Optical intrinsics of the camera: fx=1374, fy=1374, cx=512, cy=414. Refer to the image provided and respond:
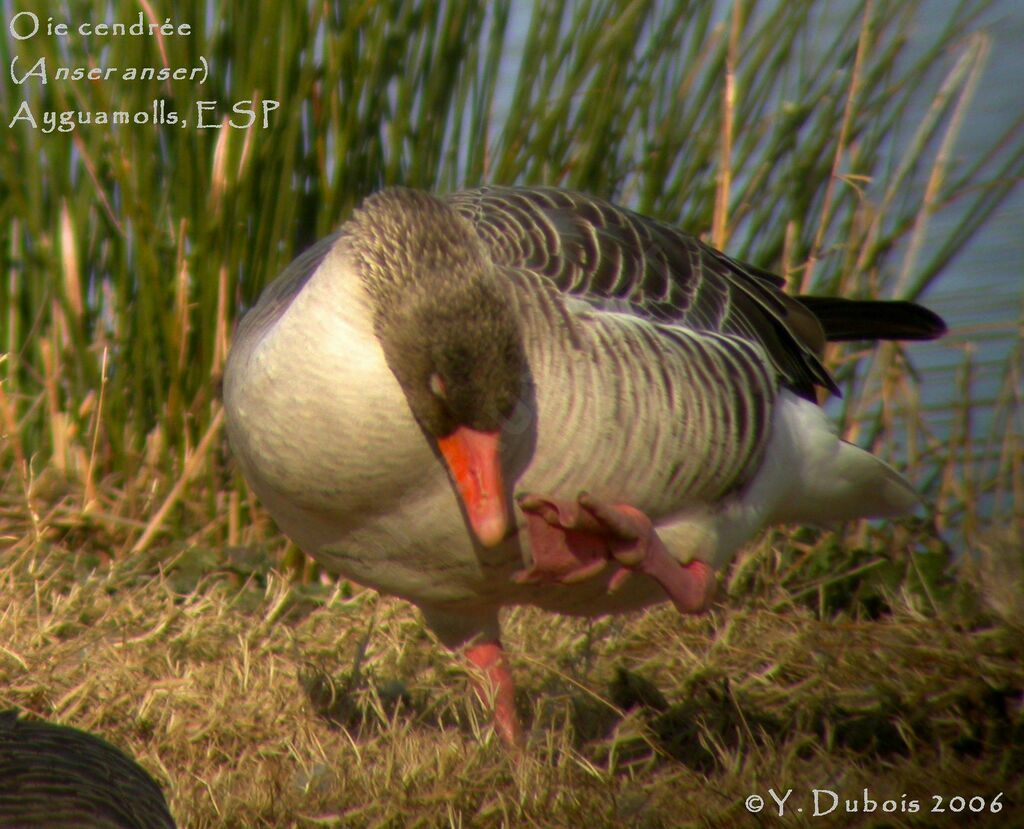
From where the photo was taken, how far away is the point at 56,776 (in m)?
2.15

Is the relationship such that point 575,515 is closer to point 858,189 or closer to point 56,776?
point 56,776

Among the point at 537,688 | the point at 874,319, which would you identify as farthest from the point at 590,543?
the point at 874,319

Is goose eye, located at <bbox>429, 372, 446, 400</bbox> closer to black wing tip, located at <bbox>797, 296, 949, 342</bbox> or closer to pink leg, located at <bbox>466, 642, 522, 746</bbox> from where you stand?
pink leg, located at <bbox>466, 642, 522, 746</bbox>

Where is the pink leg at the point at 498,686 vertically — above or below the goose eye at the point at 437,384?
below

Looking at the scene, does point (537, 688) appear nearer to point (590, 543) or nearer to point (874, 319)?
point (590, 543)

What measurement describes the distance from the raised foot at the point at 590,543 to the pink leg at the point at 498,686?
0.57 meters

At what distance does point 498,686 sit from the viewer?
331 centimetres

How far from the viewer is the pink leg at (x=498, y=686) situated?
10.6 ft

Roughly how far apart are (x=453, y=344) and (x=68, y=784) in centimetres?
100

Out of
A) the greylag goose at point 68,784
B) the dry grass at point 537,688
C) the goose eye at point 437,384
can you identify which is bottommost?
the dry grass at point 537,688

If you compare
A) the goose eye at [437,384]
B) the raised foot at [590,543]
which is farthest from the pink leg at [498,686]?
the goose eye at [437,384]

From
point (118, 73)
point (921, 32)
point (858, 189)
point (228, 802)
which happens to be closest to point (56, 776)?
point (228, 802)

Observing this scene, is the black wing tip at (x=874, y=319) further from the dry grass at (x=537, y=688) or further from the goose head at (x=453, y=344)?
the goose head at (x=453, y=344)

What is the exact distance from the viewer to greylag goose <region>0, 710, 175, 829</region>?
6.69 feet
